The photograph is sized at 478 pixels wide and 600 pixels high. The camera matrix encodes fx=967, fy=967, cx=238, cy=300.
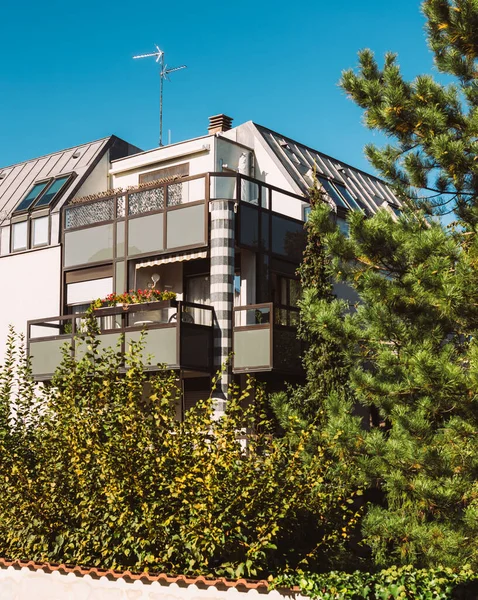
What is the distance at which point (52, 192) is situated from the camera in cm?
3022

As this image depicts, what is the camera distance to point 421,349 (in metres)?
15.5

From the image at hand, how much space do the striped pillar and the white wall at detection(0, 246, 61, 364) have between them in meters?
5.98

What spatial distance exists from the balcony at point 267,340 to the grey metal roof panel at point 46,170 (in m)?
Result: 8.37

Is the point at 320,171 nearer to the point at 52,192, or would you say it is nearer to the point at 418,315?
the point at 52,192

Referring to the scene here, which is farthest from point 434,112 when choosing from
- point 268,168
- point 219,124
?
point 219,124

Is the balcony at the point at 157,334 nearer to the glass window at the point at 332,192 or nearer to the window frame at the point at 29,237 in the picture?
the window frame at the point at 29,237

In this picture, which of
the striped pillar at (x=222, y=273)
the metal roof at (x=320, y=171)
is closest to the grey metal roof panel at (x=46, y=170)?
the metal roof at (x=320, y=171)

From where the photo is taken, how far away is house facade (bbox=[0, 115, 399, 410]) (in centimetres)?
2411

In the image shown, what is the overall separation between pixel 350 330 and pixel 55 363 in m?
12.1

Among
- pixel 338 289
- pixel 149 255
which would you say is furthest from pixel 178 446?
pixel 338 289

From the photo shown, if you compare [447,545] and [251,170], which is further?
[251,170]

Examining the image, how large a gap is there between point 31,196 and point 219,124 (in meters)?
6.48

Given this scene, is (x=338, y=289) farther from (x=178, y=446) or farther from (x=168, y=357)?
(x=178, y=446)

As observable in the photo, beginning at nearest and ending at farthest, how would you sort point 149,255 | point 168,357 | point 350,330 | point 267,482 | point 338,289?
point 267,482 < point 350,330 < point 168,357 < point 149,255 < point 338,289
